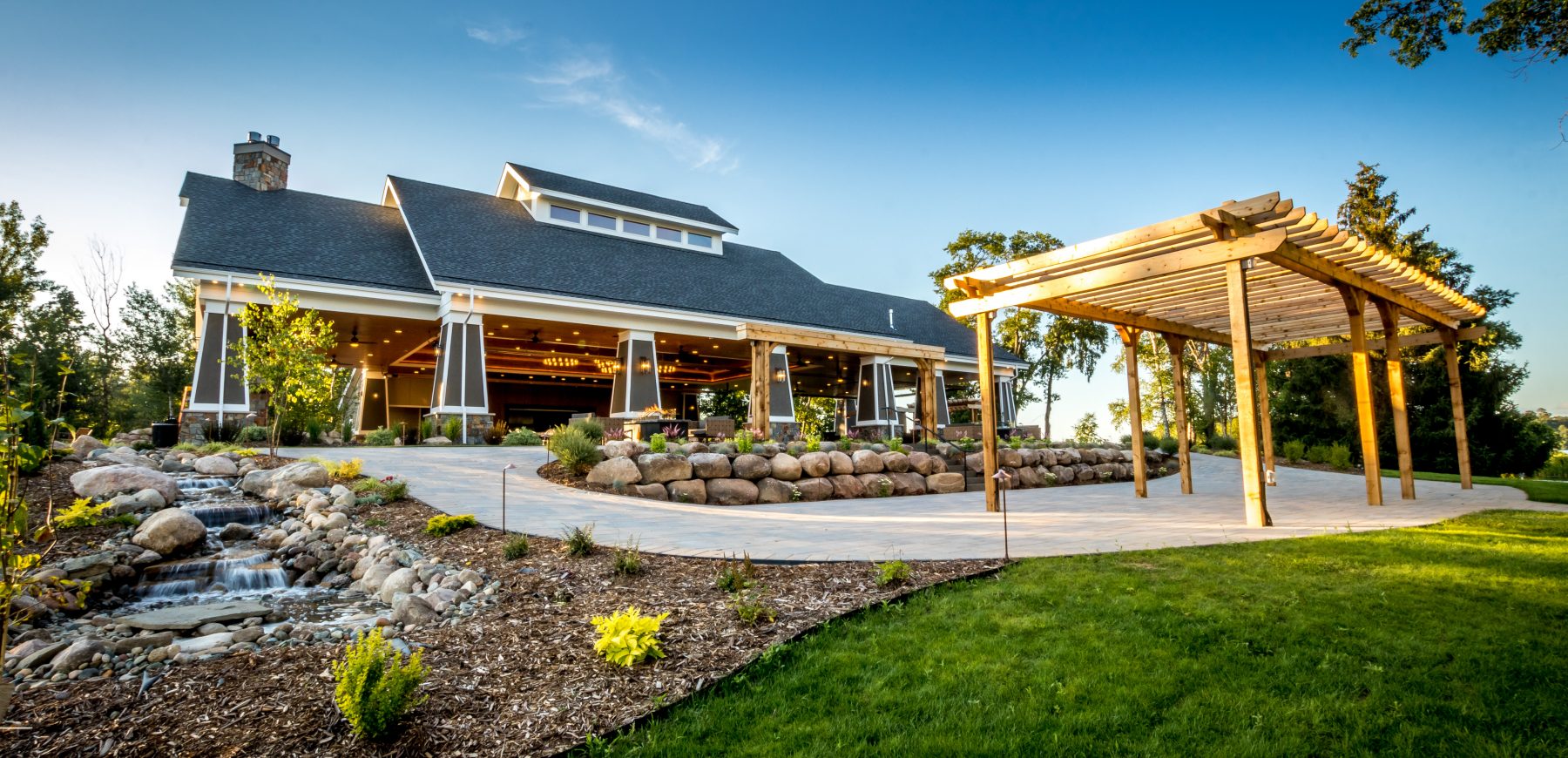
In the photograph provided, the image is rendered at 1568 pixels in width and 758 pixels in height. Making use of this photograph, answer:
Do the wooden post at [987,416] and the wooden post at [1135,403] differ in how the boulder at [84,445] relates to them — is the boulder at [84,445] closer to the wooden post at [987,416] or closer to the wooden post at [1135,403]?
the wooden post at [987,416]

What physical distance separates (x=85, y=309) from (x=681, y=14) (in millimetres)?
24922

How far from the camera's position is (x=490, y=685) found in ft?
10.1

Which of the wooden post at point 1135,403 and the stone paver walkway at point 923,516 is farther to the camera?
the wooden post at point 1135,403

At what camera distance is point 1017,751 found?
234cm

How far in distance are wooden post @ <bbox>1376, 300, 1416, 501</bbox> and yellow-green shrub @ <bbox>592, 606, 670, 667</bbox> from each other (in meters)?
9.81

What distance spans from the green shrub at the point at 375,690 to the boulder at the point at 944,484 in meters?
9.07

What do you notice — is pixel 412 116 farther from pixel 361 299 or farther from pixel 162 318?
pixel 162 318

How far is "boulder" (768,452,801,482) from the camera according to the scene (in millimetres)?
9750

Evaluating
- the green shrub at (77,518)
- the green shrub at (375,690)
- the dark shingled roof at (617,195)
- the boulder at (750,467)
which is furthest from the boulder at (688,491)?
the dark shingled roof at (617,195)

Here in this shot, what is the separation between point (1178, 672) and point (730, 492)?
271 inches

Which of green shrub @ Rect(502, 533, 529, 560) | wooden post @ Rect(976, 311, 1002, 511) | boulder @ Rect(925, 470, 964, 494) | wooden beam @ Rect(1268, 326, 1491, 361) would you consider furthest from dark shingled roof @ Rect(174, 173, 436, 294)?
wooden beam @ Rect(1268, 326, 1491, 361)

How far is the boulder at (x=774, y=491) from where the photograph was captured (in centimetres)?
945

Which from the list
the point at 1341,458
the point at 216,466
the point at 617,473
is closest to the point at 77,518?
the point at 216,466

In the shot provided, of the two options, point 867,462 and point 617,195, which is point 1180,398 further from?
point 617,195
